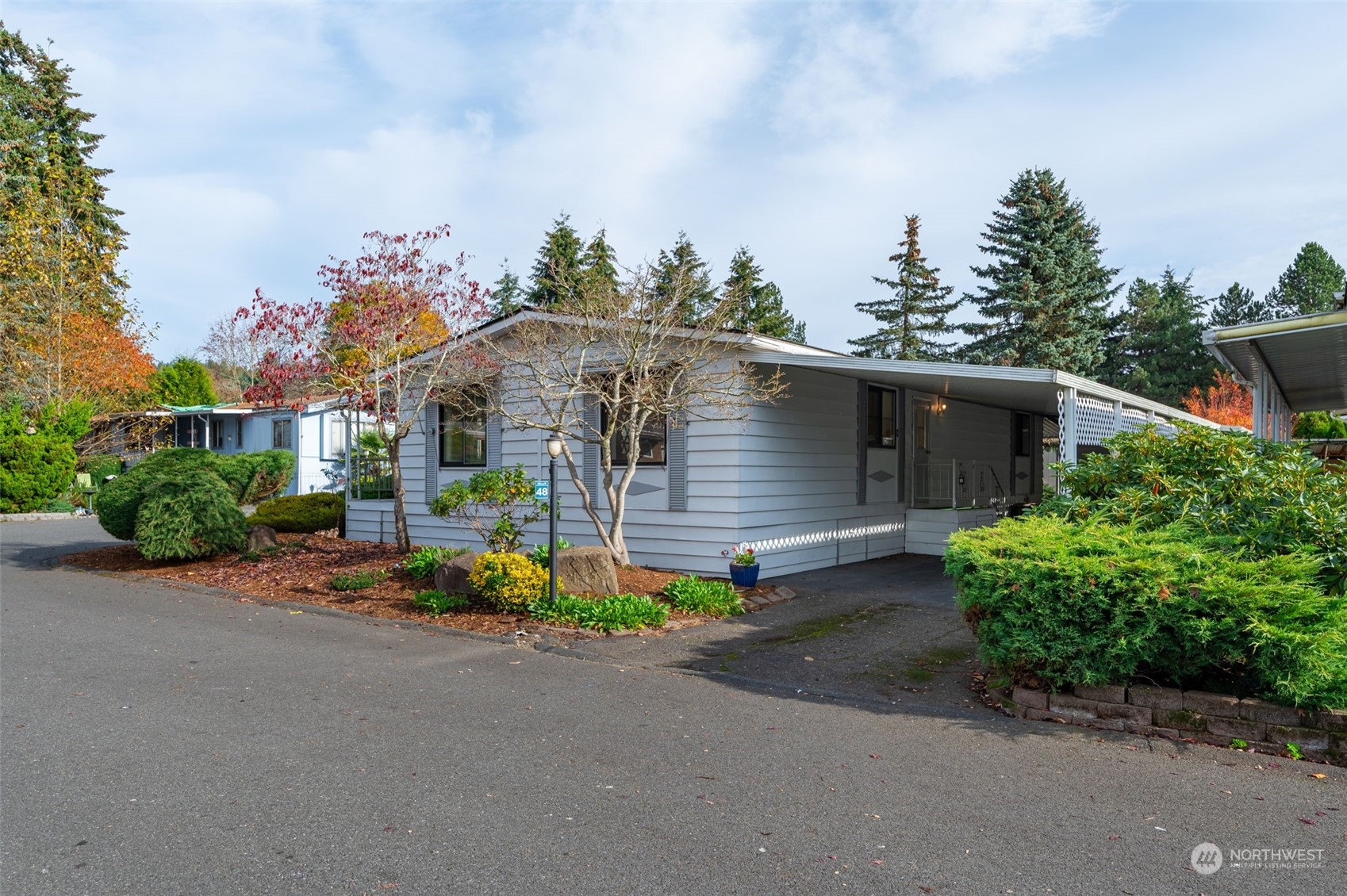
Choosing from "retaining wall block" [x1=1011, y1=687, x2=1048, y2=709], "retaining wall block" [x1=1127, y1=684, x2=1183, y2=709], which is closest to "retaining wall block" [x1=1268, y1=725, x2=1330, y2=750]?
"retaining wall block" [x1=1127, y1=684, x2=1183, y2=709]

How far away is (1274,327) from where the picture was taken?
771 cm

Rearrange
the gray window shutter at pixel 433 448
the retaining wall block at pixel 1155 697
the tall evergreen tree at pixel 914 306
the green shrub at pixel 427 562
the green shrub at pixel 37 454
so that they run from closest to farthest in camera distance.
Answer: the retaining wall block at pixel 1155 697, the green shrub at pixel 427 562, the gray window shutter at pixel 433 448, the green shrub at pixel 37 454, the tall evergreen tree at pixel 914 306

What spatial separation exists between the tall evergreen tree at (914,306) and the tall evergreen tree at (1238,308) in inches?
659

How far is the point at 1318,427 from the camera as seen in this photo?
19.8 meters

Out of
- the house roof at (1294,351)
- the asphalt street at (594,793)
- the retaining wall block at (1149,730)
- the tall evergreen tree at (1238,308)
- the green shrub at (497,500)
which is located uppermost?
the tall evergreen tree at (1238,308)

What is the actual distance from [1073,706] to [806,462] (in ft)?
21.0

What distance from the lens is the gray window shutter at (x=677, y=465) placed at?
34.5ft

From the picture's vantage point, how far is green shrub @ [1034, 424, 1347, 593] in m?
5.27

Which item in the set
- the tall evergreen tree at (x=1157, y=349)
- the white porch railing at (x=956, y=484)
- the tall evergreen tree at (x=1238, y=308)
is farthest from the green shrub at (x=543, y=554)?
the tall evergreen tree at (x=1238, y=308)

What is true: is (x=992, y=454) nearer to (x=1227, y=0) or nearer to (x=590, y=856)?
(x=1227, y=0)

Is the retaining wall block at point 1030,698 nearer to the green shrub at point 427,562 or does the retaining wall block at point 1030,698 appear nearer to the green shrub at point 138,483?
the green shrub at point 427,562

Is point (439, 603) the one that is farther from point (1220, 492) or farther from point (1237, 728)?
point (1220, 492)

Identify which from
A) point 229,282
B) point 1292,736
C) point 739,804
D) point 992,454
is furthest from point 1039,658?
point 229,282

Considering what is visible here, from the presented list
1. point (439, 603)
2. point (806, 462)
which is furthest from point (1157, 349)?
point (439, 603)
